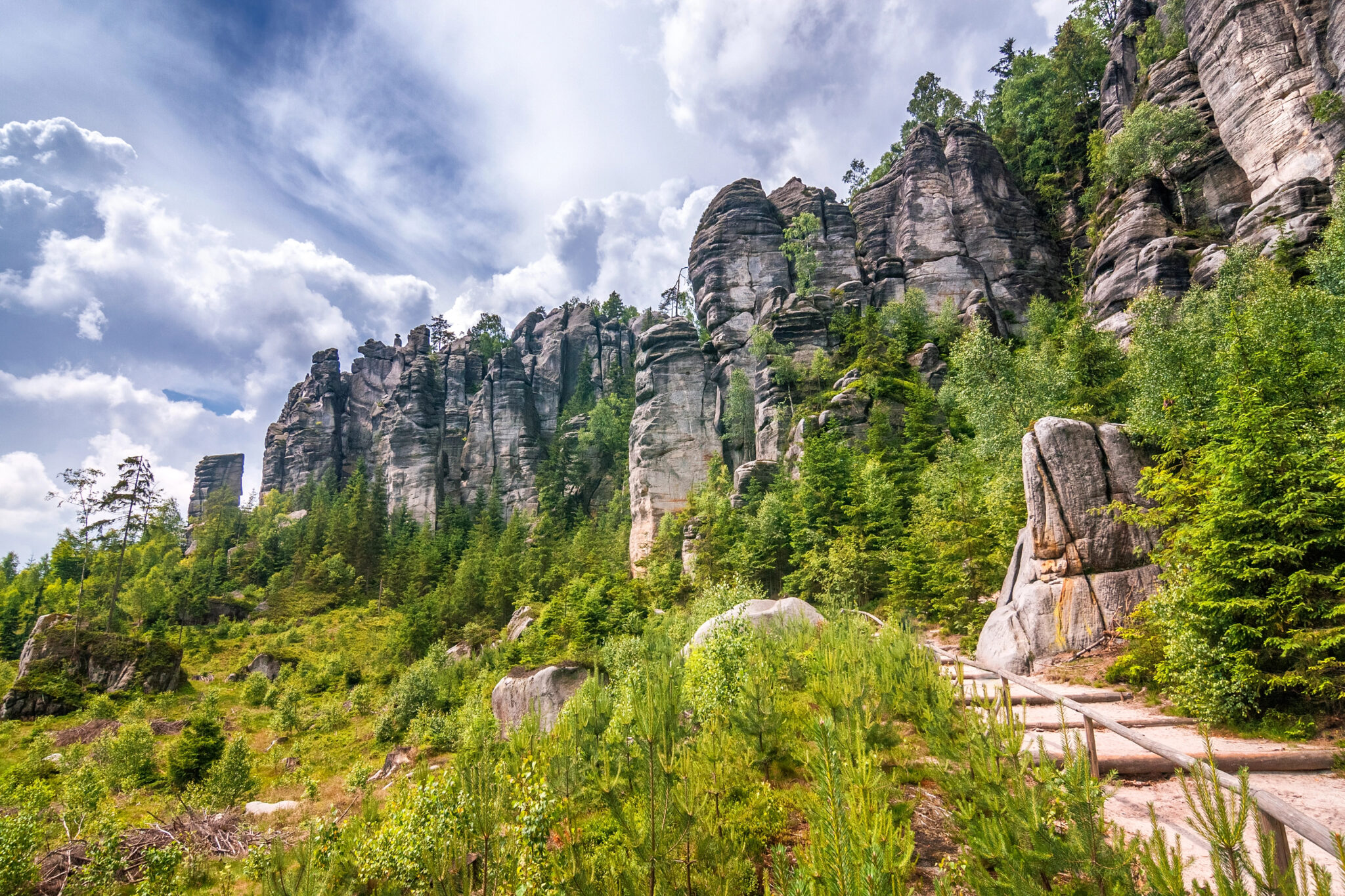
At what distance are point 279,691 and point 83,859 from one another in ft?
89.9

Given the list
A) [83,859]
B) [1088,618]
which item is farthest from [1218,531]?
[83,859]

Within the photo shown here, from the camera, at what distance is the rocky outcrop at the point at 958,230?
46.5 metres

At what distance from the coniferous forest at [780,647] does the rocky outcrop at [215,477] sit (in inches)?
1110

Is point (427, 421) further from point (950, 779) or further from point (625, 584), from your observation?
point (950, 779)

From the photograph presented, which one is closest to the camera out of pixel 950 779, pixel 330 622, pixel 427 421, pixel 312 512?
pixel 950 779

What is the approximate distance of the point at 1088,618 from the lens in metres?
12.5

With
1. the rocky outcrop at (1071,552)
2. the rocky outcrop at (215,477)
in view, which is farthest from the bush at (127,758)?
the rocky outcrop at (215,477)

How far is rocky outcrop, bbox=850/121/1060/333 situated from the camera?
46.5m

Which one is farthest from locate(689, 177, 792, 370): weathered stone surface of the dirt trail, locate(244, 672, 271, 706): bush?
the dirt trail

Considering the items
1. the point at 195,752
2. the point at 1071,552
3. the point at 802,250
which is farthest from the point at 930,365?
the point at 195,752

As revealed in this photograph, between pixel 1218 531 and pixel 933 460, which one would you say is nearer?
pixel 1218 531

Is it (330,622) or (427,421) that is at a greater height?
(427,421)

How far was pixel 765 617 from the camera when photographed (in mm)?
11555

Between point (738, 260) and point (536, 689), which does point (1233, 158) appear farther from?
point (536, 689)
